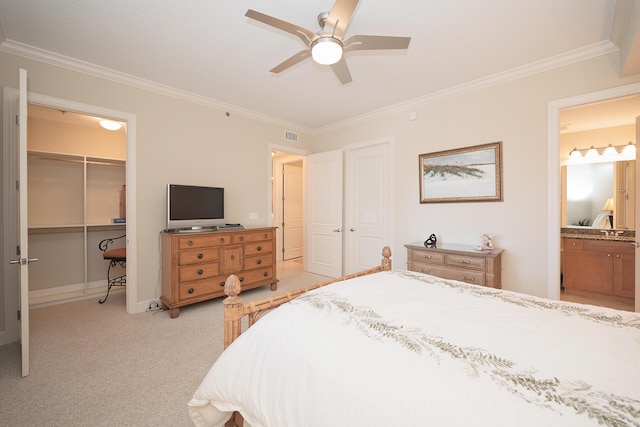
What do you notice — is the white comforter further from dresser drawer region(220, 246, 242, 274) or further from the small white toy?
dresser drawer region(220, 246, 242, 274)

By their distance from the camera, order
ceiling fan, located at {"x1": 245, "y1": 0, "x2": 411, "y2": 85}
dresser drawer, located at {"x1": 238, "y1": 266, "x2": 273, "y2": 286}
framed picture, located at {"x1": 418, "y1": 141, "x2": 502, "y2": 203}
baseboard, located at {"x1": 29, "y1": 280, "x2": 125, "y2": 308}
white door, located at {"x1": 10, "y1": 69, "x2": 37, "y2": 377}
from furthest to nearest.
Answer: dresser drawer, located at {"x1": 238, "y1": 266, "x2": 273, "y2": 286}, baseboard, located at {"x1": 29, "y1": 280, "x2": 125, "y2": 308}, framed picture, located at {"x1": 418, "y1": 141, "x2": 502, "y2": 203}, white door, located at {"x1": 10, "y1": 69, "x2": 37, "y2": 377}, ceiling fan, located at {"x1": 245, "y1": 0, "x2": 411, "y2": 85}

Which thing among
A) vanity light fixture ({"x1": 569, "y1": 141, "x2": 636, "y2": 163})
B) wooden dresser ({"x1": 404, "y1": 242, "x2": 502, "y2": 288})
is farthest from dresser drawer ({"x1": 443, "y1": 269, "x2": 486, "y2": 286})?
vanity light fixture ({"x1": 569, "y1": 141, "x2": 636, "y2": 163})

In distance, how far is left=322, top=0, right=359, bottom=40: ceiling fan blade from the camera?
155cm

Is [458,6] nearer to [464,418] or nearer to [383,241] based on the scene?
[464,418]

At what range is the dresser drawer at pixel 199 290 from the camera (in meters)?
3.10

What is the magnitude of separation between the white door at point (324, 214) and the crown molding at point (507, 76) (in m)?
1.11

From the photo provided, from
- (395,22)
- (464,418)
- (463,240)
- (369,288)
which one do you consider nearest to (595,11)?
(395,22)

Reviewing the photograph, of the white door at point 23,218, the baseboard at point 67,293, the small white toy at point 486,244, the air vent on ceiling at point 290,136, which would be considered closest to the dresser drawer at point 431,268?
the small white toy at point 486,244

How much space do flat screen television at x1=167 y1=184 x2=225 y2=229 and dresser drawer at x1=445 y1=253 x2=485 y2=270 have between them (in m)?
2.99

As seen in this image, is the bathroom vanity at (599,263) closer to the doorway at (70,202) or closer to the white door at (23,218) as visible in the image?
the white door at (23,218)

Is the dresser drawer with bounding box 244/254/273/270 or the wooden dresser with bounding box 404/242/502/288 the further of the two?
the dresser drawer with bounding box 244/254/273/270

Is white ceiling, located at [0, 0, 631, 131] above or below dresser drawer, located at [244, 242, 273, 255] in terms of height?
above

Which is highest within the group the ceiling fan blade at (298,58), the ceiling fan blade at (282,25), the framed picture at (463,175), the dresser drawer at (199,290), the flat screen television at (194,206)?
the ceiling fan blade at (298,58)

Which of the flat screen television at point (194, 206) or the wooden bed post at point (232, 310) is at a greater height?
the flat screen television at point (194, 206)
